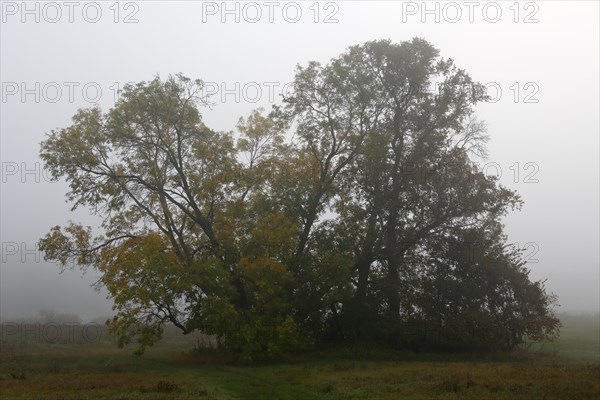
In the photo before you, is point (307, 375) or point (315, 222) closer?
point (307, 375)

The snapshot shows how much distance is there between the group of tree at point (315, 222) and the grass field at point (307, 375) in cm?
189

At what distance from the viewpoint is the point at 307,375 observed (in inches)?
921

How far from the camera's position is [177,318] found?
97.7 ft

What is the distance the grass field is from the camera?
17.8 m

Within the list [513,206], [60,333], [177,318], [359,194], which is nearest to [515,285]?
[513,206]

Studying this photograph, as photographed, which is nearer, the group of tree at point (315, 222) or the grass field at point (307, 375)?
the grass field at point (307, 375)

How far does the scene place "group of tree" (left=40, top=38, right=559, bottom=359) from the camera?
29578 mm

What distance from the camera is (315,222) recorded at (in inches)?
1390

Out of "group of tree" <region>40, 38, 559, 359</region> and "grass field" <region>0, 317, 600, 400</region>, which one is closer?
"grass field" <region>0, 317, 600, 400</region>

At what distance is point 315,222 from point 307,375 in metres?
13.4

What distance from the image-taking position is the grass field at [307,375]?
58.4 ft

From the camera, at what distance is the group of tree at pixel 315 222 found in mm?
29578

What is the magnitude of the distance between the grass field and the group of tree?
1888 mm

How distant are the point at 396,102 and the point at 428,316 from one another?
1473 cm
